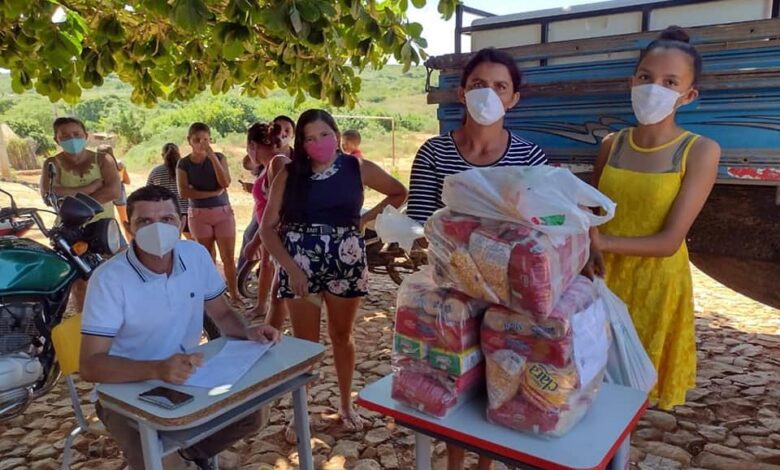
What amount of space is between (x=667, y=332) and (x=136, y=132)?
25.9m

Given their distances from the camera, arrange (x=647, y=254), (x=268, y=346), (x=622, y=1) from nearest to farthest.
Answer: (x=647, y=254) < (x=268, y=346) < (x=622, y=1)

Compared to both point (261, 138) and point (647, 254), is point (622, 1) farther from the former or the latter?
point (261, 138)

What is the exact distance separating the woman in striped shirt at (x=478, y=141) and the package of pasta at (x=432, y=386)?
710mm

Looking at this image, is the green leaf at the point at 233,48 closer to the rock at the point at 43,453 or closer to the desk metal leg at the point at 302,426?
the desk metal leg at the point at 302,426

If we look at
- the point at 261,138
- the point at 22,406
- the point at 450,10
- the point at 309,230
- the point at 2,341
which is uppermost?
the point at 450,10

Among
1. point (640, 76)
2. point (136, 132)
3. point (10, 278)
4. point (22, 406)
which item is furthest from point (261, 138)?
point (136, 132)

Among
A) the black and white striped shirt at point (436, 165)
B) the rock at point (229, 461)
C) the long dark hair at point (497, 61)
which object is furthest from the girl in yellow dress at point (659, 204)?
the rock at point (229, 461)

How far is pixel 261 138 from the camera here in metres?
4.45

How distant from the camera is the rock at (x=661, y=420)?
305 centimetres

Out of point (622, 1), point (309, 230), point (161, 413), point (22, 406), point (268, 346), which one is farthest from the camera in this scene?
point (622, 1)

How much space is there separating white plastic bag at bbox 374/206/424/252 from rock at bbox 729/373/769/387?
122 inches

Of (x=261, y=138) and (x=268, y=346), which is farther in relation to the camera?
(x=261, y=138)

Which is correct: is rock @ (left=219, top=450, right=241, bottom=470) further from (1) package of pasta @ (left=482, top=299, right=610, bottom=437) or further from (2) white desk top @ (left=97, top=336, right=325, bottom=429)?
(1) package of pasta @ (left=482, top=299, right=610, bottom=437)

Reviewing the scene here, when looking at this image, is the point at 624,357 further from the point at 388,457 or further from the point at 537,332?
the point at 388,457
